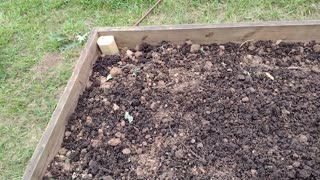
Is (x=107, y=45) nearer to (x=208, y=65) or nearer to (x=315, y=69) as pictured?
(x=208, y=65)

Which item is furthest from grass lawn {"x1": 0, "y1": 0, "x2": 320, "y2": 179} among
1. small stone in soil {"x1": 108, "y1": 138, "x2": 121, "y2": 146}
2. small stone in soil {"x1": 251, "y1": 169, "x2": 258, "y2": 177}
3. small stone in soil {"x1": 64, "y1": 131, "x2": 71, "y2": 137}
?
small stone in soil {"x1": 251, "y1": 169, "x2": 258, "y2": 177}

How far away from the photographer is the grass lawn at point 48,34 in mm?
2863

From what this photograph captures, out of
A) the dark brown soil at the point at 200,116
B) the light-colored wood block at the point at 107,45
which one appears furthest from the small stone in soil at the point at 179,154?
the light-colored wood block at the point at 107,45

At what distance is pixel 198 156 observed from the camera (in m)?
2.17

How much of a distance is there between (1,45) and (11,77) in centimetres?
49

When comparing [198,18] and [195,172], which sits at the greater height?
[198,18]

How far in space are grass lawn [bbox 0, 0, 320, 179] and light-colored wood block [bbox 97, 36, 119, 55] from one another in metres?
0.45

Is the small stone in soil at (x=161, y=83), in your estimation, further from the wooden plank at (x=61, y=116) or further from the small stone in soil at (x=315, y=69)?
the small stone in soil at (x=315, y=69)

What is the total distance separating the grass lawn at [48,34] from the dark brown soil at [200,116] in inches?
19.0

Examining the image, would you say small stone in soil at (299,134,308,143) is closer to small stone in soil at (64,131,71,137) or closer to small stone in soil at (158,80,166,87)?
small stone in soil at (158,80,166,87)

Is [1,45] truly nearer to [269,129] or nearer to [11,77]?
[11,77]

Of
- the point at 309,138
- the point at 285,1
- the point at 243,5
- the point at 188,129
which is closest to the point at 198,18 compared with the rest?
the point at 243,5

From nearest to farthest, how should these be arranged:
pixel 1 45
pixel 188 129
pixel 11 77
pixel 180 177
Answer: pixel 180 177, pixel 188 129, pixel 11 77, pixel 1 45

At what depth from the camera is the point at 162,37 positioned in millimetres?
2883
